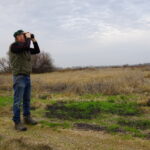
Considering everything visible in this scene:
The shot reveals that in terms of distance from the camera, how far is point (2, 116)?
881 cm

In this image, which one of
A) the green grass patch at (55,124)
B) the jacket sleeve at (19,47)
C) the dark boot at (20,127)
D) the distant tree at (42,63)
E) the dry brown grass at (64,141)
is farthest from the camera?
the distant tree at (42,63)

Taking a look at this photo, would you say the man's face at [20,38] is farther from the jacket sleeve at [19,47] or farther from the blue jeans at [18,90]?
the blue jeans at [18,90]

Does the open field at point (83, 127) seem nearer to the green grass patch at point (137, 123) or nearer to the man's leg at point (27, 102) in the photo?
the green grass patch at point (137, 123)

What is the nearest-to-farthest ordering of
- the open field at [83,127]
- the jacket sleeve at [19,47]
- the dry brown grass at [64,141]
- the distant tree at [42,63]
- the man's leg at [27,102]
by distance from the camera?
the dry brown grass at [64,141], the open field at [83,127], the jacket sleeve at [19,47], the man's leg at [27,102], the distant tree at [42,63]

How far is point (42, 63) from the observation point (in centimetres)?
4909

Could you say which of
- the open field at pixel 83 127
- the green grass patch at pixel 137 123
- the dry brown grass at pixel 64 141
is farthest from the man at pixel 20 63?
the green grass patch at pixel 137 123

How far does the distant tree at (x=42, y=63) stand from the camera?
1886 inches

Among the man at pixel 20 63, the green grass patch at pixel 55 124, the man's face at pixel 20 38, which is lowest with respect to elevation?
the green grass patch at pixel 55 124

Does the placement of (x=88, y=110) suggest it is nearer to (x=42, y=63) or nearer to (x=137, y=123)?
(x=137, y=123)

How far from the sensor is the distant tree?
157 ft

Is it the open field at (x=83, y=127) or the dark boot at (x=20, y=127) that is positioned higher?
the dark boot at (x=20, y=127)

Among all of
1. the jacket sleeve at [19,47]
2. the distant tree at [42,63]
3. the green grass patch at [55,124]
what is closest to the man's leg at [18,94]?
the jacket sleeve at [19,47]

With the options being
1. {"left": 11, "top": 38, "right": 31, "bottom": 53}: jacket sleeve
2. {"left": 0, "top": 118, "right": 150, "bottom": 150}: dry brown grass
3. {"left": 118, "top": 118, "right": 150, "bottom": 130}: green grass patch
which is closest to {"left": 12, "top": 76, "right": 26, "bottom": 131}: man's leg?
{"left": 0, "top": 118, "right": 150, "bottom": 150}: dry brown grass

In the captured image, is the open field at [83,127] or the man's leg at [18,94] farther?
the man's leg at [18,94]
